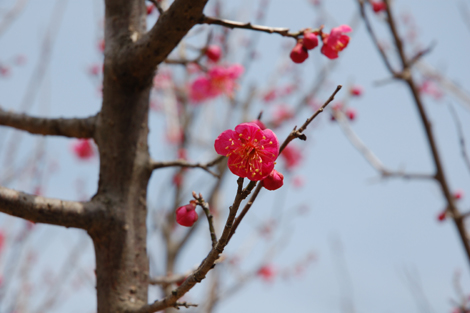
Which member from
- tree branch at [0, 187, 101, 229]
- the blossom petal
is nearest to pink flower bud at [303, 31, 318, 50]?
the blossom petal

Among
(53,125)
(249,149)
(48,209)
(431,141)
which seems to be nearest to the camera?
(249,149)

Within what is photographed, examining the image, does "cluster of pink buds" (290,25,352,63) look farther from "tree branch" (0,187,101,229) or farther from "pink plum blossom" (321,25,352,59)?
"tree branch" (0,187,101,229)

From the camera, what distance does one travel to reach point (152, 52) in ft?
3.59

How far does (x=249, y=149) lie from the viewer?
884 millimetres

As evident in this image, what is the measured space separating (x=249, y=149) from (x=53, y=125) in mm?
808

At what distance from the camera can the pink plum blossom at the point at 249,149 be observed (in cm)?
81

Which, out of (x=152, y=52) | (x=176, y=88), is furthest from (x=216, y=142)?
(x=176, y=88)

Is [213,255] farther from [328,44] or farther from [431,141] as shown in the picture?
[431,141]

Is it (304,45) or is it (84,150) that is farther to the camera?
(84,150)

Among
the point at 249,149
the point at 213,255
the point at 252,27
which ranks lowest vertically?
the point at 213,255

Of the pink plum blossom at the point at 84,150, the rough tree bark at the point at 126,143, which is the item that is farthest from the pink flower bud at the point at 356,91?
the pink plum blossom at the point at 84,150

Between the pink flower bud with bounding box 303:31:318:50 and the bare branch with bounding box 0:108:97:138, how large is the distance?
776 millimetres

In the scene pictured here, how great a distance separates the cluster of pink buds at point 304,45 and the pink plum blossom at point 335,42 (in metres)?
0.05

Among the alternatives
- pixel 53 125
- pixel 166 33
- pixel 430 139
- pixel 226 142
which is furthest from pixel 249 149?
pixel 430 139
